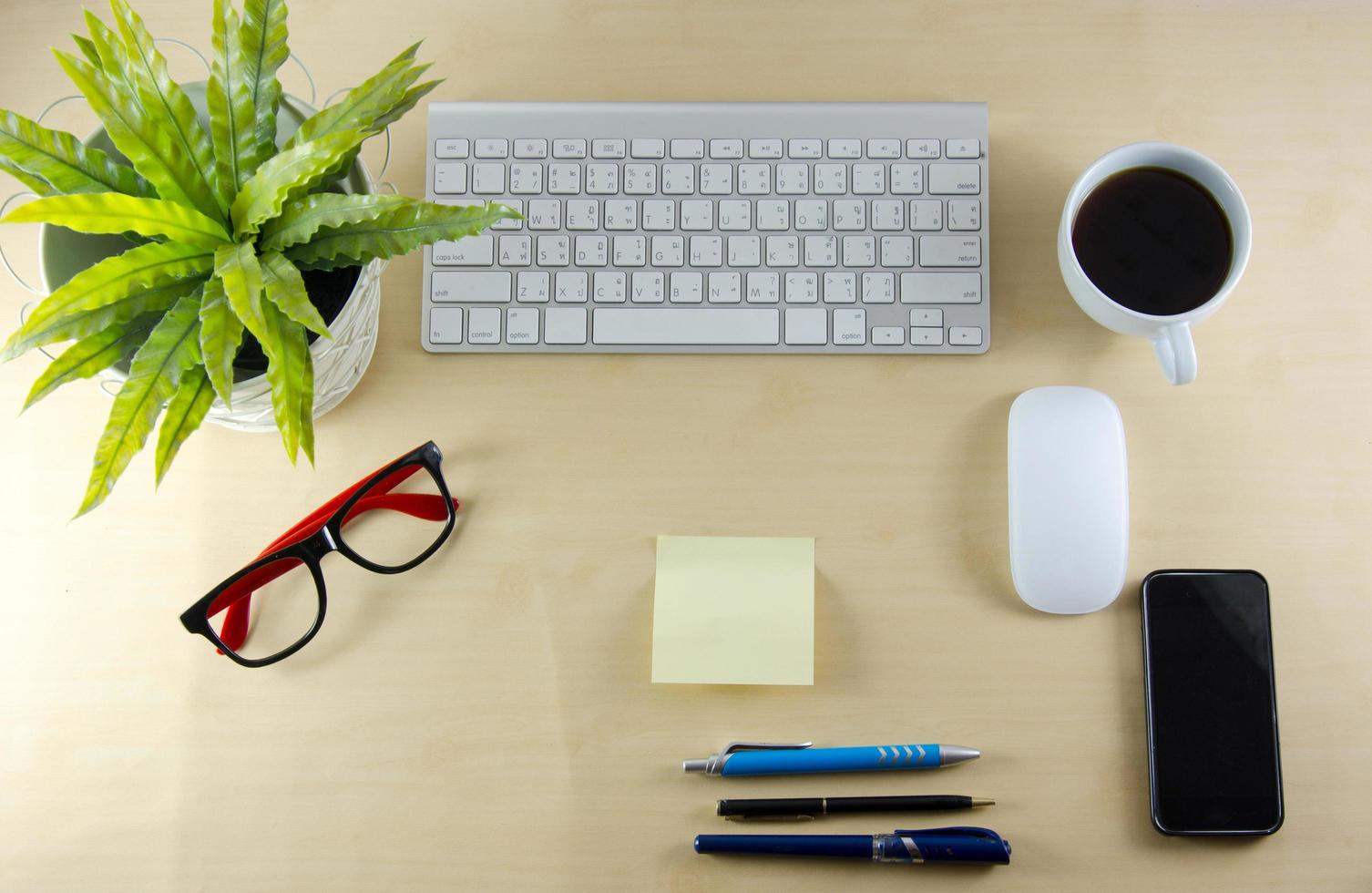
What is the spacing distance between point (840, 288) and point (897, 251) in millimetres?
51

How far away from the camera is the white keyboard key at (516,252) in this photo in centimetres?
71

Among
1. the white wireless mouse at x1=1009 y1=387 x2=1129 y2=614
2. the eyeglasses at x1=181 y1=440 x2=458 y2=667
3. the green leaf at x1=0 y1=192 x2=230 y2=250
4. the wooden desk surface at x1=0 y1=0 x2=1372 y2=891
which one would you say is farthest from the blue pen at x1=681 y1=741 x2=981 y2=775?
the green leaf at x1=0 y1=192 x2=230 y2=250

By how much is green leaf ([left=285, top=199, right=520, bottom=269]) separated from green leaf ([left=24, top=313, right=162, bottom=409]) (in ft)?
0.32

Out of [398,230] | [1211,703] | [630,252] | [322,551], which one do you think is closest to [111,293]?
[398,230]

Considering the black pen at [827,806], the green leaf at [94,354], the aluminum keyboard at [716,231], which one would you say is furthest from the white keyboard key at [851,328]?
the green leaf at [94,354]

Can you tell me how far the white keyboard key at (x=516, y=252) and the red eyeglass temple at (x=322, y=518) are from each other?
168mm

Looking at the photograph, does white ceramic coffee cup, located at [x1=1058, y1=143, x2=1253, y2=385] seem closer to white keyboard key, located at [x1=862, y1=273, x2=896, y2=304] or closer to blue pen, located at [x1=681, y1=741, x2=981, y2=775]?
white keyboard key, located at [x1=862, y1=273, x2=896, y2=304]

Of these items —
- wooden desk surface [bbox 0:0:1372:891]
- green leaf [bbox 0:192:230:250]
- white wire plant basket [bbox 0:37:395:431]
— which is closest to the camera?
green leaf [bbox 0:192:230:250]

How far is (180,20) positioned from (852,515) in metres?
0.65

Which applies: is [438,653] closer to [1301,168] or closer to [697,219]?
[697,219]

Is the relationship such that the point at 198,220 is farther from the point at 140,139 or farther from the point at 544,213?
the point at 544,213

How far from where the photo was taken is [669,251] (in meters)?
0.71

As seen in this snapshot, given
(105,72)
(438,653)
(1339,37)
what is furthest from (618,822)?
(1339,37)

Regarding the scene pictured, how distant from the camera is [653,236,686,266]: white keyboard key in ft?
2.33
